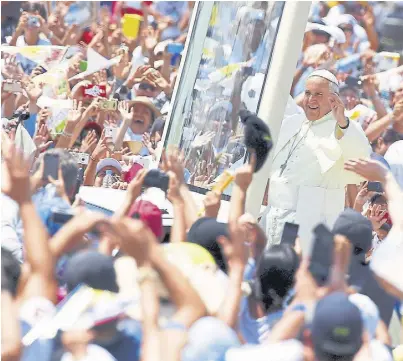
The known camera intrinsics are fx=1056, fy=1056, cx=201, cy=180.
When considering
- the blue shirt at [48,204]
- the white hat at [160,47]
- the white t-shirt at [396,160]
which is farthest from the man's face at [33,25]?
the blue shirt at [48,204]

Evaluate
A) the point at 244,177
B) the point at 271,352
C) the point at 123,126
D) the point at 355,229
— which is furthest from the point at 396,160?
the point at 271,352

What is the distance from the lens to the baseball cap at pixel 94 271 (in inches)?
114

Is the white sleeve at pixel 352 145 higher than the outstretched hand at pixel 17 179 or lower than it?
higher

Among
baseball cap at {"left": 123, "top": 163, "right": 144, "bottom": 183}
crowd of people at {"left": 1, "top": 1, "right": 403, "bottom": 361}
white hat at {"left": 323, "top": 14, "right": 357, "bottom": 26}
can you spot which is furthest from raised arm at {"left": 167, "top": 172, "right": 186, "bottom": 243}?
white hat at {"left": 323, "top": 14, "right": 357, "bottom": 26}

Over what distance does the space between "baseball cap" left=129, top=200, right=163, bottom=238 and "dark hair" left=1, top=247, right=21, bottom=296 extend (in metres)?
0.48

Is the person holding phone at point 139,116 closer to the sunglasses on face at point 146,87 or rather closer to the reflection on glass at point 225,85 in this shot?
the sunglasses on face at point 146,87

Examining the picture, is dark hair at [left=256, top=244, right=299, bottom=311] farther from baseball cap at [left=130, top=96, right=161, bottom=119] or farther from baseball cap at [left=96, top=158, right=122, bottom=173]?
baseball cap at [left=130, top=96, right=161, bottom=119]

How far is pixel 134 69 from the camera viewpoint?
8219 millimetres

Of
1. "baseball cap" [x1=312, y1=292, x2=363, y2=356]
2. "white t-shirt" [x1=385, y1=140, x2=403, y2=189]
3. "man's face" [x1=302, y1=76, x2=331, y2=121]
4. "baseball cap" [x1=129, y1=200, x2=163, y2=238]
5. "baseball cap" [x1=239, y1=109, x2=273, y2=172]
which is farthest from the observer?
"white t-shirt" [x1=385, y1=140, x2=403, y2=189]

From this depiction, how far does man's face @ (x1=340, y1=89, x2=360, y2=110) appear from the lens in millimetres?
7405

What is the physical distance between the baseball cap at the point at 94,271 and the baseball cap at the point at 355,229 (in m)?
0.80

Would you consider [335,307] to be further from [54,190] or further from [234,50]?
[234,50]

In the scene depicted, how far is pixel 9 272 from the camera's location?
3045 mm

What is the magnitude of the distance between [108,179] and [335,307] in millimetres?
3288
